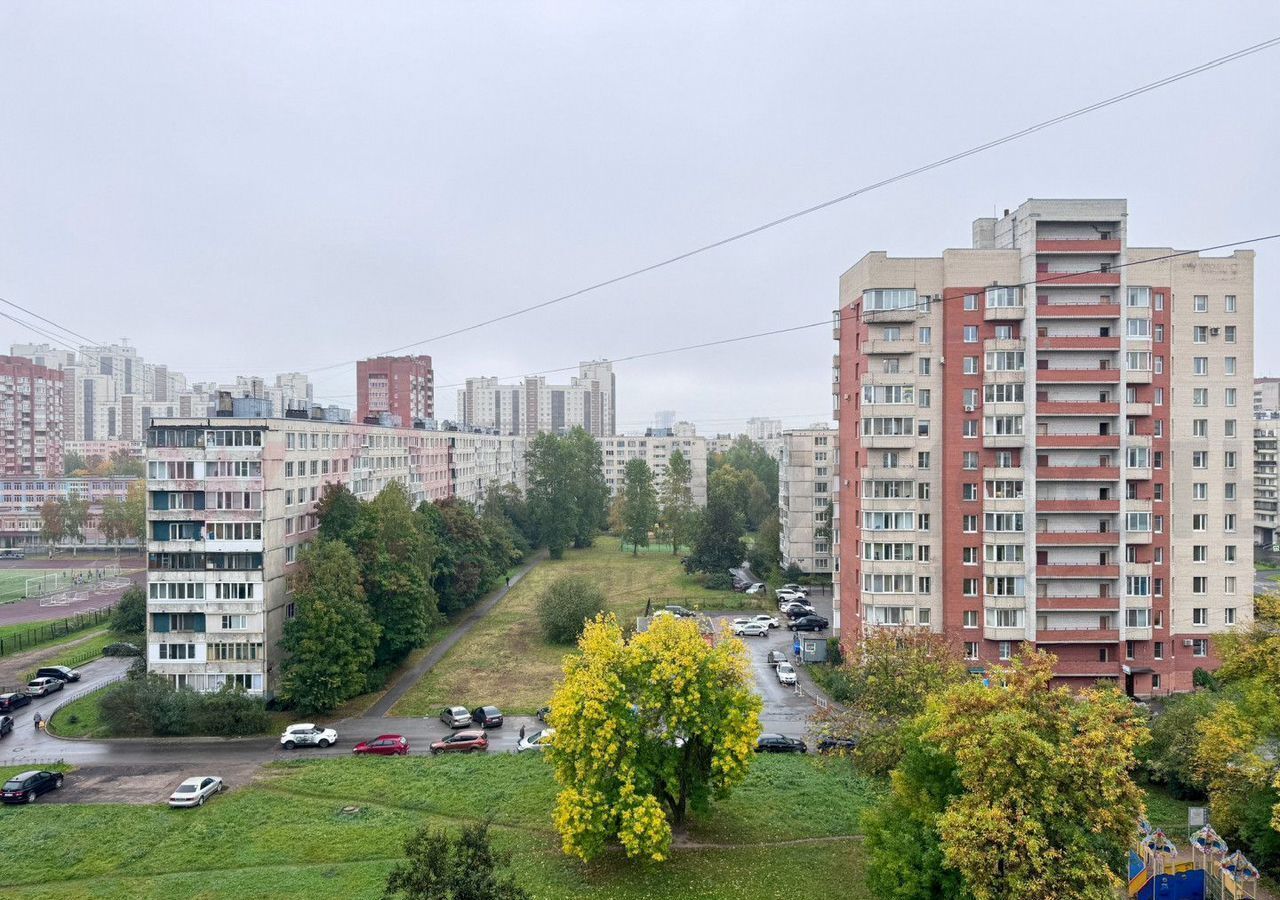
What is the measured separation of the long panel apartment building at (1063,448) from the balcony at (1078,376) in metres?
0.09

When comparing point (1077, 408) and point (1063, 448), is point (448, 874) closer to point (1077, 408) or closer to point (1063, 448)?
point (1063, 448)

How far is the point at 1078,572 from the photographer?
36844 mm

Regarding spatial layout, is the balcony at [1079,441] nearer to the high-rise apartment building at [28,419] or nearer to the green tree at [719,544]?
the green tree at [719,544]

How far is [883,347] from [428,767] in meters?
28.2

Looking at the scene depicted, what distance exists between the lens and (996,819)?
15.3 metres

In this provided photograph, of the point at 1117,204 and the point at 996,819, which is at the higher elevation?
the point at 1117,204

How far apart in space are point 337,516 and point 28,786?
17.1 m

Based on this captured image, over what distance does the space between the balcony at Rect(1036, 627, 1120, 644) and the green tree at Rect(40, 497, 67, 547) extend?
107954 mm

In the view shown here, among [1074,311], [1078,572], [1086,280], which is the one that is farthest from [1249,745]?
[1086,280]

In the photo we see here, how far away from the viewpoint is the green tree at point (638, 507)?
89.4 metres

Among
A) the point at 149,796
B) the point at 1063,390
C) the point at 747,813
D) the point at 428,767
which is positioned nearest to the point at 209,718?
the point at 149,796

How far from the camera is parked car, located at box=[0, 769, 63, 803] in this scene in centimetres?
2777

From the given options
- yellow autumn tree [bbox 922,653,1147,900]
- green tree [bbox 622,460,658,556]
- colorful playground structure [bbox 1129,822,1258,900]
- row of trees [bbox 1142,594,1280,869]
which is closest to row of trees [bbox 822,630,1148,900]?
yellow autumn tree [bbox 922,653,1147,900]

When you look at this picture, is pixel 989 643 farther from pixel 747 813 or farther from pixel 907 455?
pixel 747 813
